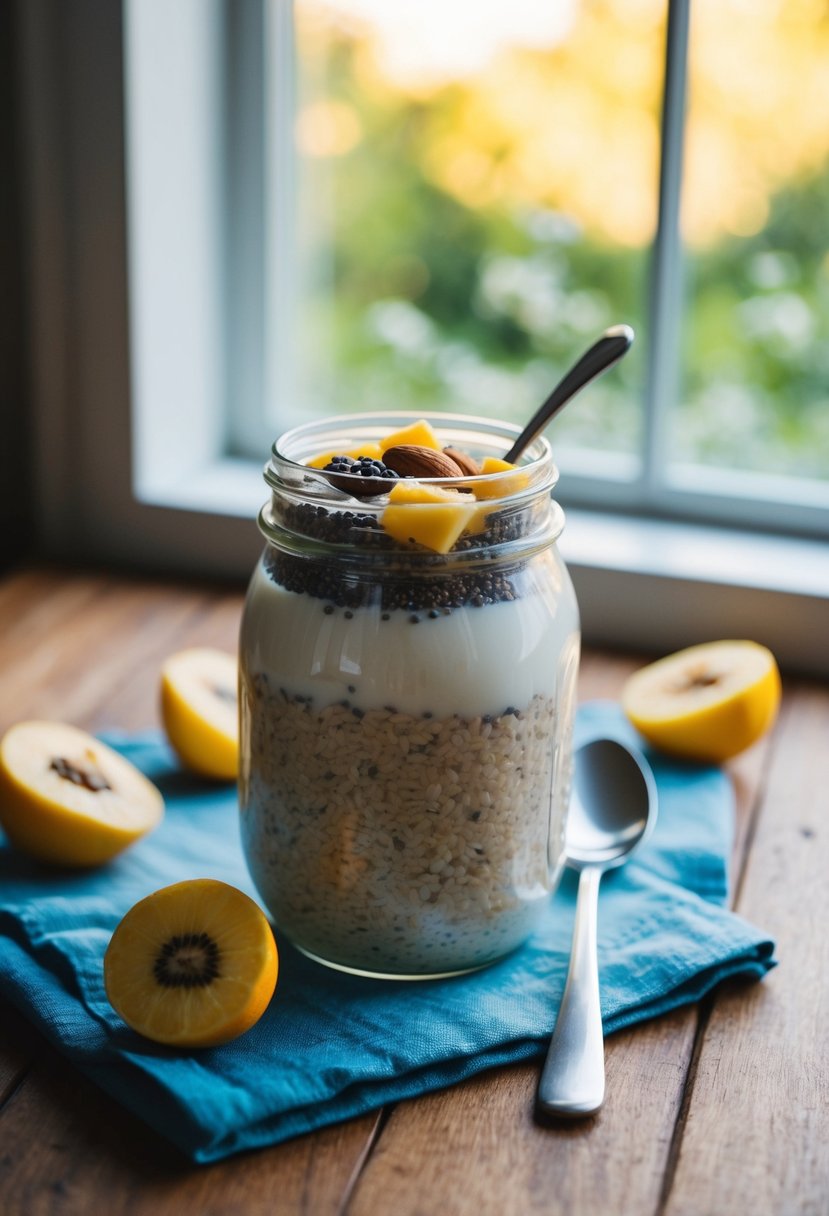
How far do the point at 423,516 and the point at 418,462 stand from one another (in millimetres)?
59

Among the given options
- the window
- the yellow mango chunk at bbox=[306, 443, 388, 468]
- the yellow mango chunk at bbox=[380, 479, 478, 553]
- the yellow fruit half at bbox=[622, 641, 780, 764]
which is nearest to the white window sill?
the window

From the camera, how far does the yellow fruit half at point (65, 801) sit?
847 millimetres

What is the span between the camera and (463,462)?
2.48ft

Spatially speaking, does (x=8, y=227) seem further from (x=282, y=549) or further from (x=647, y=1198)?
(x=647, y=1198)

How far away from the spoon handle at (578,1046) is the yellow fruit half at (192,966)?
0.16 metres

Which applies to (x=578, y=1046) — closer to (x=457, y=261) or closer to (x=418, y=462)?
(x=418, y=462)

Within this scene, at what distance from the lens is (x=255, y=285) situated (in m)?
1.54

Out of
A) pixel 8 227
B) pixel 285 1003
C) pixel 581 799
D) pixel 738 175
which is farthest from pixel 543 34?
pixel 285 1003

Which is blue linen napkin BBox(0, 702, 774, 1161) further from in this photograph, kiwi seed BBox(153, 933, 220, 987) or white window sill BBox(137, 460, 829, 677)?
white window sill BBox(137, 460, 829, 677)

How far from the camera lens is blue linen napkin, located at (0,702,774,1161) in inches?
26.4

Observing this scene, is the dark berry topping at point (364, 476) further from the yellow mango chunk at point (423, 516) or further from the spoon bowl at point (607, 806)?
the spoon bowl at point (607, 806)

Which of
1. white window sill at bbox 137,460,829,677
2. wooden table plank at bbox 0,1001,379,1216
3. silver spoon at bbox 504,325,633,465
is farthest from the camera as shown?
white window sill at bbox 137,460,829,677

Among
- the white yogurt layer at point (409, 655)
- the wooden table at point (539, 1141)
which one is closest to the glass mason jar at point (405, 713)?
the white yogurt layer at point (409, 655)

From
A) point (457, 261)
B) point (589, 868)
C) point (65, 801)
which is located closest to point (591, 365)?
point (589, 868)
